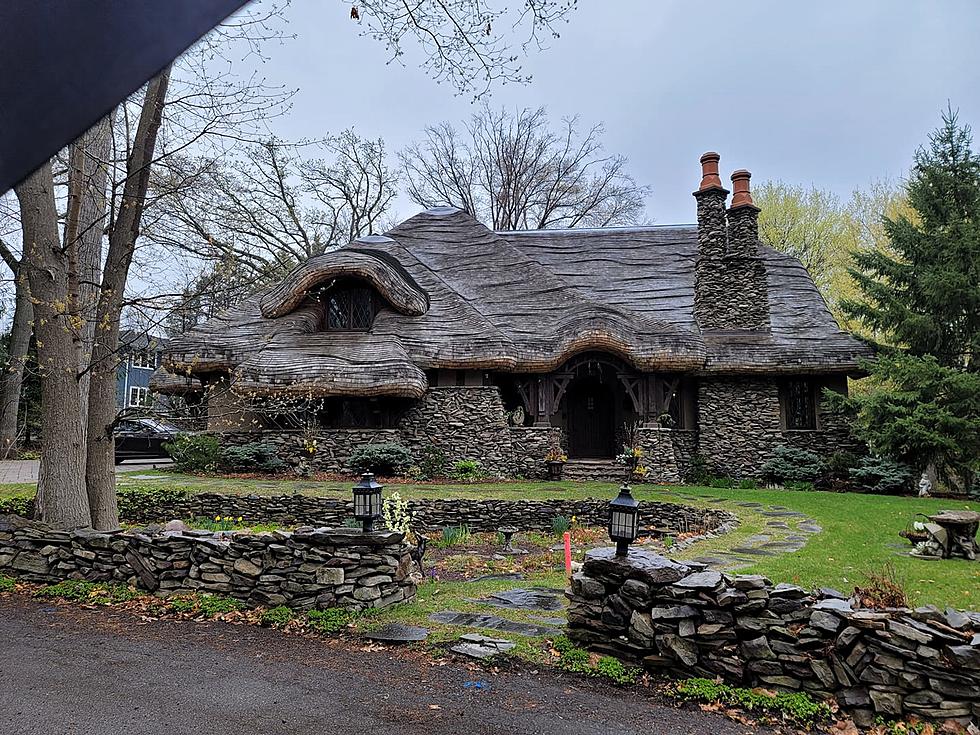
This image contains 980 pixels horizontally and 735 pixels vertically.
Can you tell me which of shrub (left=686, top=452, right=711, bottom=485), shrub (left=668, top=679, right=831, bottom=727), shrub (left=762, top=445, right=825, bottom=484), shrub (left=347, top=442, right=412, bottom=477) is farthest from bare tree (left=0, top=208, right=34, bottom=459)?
shrub (left=668, top=679, right=831, bottom=727)

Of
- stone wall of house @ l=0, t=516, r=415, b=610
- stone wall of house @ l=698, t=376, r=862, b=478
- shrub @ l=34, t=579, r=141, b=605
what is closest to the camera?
stone wall of house @ l=0, t=516, r=415, b=610

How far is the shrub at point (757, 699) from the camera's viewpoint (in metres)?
4.25

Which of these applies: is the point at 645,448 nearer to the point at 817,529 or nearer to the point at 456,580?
the point at 817,529

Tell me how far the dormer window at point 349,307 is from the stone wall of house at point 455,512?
750 centimetres

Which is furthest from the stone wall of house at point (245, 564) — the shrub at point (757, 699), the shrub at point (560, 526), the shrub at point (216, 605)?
the shrub at point (560, 526)

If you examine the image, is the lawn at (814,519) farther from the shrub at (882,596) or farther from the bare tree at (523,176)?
the bare tree at (523,176)

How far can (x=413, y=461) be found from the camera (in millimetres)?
15992

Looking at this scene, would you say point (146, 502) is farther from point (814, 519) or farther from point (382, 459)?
point (814, 519)

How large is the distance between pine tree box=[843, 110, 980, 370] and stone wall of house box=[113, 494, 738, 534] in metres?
8.28

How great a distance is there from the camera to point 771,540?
842 cm

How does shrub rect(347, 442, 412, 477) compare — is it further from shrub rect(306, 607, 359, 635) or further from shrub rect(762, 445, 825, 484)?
shrub rect(306, 607, 359, 635)

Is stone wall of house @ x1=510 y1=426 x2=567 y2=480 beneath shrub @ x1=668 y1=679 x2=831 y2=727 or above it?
above

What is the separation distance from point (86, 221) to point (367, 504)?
21.0ft

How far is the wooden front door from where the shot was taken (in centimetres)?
1947
